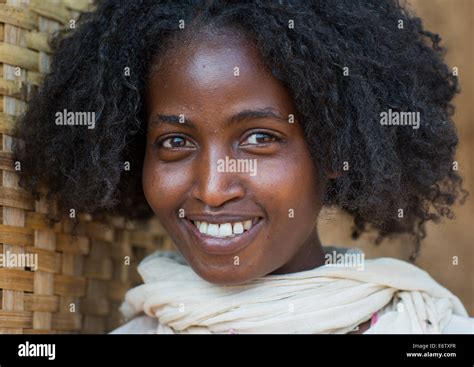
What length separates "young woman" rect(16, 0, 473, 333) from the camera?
5.66ft

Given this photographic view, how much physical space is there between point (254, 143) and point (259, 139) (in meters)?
0.02

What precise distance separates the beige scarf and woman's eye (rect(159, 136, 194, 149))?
31cm

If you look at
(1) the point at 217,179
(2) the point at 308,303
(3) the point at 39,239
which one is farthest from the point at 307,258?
(3) the point at 39,239

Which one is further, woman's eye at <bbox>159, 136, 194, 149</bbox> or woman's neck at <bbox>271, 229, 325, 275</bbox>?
woman's neck at <bbox>271, 229, 325, 275</bbox>

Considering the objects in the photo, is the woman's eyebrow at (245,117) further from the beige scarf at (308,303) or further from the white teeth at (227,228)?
the beige scarf at (308,303)

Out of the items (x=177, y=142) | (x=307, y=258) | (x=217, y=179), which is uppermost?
(x=177, y=142)

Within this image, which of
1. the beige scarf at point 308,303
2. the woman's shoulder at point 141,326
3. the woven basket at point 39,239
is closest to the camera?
the beige scarf at point 308,303

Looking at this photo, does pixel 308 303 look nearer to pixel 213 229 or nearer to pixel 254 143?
pixel 213 229

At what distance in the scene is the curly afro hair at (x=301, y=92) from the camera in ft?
5.65

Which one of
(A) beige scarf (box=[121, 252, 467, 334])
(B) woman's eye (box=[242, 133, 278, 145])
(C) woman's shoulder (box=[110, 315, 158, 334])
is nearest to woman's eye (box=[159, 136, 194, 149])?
(B) woman's eye (box=[242, 133, 278, 145])

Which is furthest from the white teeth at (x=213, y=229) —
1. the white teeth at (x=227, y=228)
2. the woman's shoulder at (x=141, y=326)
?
the woman's shoulder at (x=141, y=326)

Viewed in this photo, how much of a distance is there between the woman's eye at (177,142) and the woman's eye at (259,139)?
0.41ft

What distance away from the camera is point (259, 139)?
176 cm

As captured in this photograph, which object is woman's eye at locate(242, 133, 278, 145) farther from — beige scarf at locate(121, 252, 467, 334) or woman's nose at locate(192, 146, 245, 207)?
beige scarf at locate(121, 252, 467, 334)
